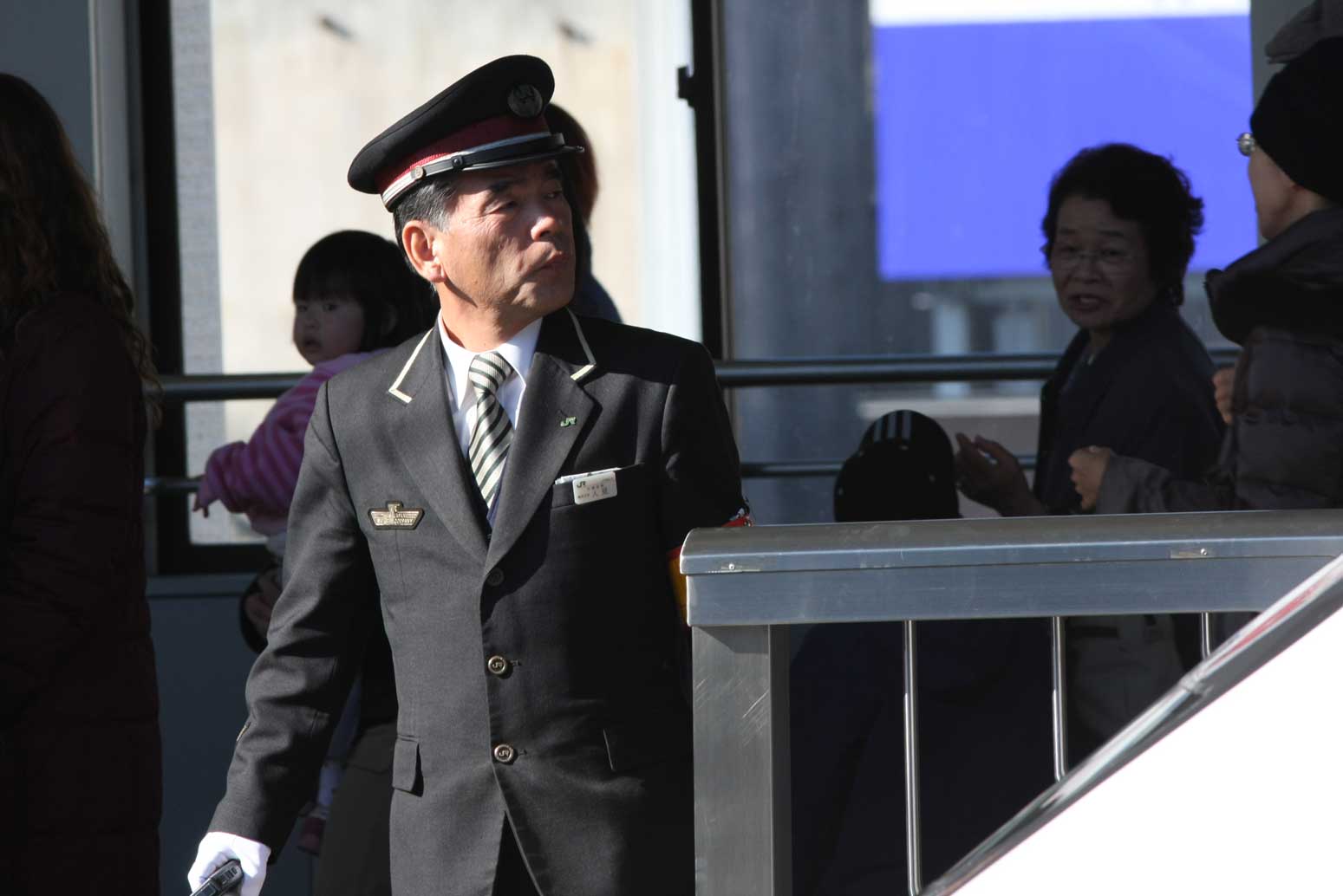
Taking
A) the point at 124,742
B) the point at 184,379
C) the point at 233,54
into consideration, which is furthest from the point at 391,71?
the point at 124,742

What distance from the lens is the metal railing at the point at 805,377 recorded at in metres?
4.26

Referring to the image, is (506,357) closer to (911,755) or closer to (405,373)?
(405,373)

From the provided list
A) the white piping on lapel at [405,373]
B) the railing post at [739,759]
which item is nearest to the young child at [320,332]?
the white piping on lapel at [405,373]

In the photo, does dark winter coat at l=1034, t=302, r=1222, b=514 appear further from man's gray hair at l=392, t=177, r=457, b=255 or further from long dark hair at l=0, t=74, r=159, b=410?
long dark hair at l=0, t=74, r=159, b=410

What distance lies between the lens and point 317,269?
11.7 ft

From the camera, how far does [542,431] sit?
197 cm

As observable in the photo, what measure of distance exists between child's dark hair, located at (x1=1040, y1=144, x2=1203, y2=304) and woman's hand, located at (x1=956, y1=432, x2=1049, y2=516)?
392mm

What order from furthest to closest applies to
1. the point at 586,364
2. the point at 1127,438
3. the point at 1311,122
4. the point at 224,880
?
the point at 1127,438 < the point at 1311,122 < the point at 586,364 < the point at 224,880

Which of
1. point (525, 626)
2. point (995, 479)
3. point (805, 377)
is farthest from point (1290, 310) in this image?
point (805, 377)

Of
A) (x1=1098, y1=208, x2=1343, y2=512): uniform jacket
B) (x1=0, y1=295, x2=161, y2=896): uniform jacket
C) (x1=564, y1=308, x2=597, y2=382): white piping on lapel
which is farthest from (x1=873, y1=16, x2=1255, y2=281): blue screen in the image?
(x1=564, y1=308, x2=597, y2=382): white piping on lapel

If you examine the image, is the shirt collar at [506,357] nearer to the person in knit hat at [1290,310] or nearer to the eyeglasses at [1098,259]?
the person in knit hat at [1290,310]

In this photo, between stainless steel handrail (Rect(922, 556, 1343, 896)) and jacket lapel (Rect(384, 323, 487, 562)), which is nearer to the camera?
stainless steel handrail (Rect(922, 556, 1343, 896))

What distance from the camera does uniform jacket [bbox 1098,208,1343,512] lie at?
2.28 m

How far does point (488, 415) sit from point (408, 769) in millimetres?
393
